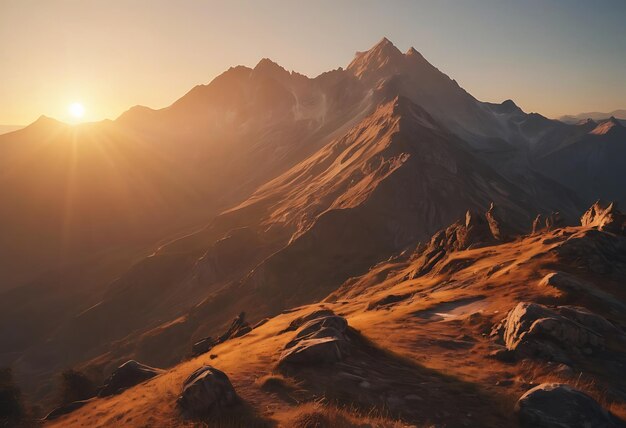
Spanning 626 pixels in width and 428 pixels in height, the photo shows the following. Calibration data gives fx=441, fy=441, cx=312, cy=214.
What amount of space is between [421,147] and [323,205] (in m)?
39.2

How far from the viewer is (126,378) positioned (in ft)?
93.9

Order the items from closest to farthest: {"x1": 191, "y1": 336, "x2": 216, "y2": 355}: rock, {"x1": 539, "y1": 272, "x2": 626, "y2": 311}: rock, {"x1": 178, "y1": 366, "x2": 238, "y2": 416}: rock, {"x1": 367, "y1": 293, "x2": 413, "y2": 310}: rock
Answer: {"x1": 178, "y1": 366, "x2": 238, "y2": 416}: rock
{"x1": 539, "y1": 272, "x2": 626, "y2": 311}: rock
{"x1": 191, "y1": 336, "x2": 216, "y2": 355}: rock
{"x1": 367, "y1": 293, "x2": 413, "y2": 310}: rock

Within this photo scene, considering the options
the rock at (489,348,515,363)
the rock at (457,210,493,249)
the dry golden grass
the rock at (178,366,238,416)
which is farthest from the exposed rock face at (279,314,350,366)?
the rock at (457,210,493,249)

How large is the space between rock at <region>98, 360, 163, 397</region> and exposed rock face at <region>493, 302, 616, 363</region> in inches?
871

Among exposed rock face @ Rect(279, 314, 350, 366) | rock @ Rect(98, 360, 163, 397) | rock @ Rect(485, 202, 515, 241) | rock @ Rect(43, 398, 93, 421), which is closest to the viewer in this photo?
exposed rock face @ Rect(279, 314, 350, 366)

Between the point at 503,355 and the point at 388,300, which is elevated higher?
the point at 503,355

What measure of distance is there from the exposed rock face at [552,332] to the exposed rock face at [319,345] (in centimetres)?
758

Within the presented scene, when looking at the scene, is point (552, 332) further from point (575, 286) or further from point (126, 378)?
point (126, 378)

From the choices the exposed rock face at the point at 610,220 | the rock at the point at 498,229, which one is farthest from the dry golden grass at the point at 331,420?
the rock at the point at 498,229

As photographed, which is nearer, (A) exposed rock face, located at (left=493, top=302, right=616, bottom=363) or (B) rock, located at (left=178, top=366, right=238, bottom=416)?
(B) rock, located at (left=178, top=366, right=238, bottom=416)

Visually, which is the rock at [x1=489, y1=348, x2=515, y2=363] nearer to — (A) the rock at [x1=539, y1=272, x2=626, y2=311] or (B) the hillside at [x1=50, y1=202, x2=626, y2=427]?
(B) the hillside at [x1=50, y1=202, x2=626, y2=427]

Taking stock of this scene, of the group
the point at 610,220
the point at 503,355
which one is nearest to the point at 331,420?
the point at 503,355

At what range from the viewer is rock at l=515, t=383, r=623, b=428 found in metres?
12.6

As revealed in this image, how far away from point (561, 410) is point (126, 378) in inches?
1001
